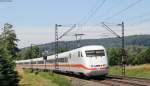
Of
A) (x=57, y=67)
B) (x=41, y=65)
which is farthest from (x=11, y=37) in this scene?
(x=57, y=67)

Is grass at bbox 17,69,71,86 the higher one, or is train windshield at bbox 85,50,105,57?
train windshield at bbox 85,50,105,57

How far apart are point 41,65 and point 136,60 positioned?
246ft

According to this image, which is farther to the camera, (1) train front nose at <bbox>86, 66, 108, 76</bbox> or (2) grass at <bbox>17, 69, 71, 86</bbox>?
(1) train front nose at <bbox>86, 66, 108, 76</bbox>

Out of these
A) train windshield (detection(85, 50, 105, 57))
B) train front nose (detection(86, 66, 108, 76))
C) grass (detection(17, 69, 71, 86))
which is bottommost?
grass (detection(17, 69, 71, 86))

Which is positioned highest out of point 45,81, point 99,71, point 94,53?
point 94,53

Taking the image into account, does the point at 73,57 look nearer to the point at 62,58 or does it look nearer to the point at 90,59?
the point at 90,59

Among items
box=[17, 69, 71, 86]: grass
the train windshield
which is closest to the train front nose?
the train windshield

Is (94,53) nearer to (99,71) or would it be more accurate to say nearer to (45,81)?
(99,71)

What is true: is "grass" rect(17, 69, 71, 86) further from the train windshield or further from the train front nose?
the train windshield

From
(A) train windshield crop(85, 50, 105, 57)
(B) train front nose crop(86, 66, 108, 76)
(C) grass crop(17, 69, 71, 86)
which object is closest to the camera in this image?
(C) grass crop(17, 69, 71, 86)

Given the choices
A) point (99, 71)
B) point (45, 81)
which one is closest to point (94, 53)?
point (99, 71)

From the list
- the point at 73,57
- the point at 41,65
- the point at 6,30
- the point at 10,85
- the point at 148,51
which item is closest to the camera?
the point at 10,85

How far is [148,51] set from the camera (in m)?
149

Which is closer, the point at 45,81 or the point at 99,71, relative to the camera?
the point at 99,71
